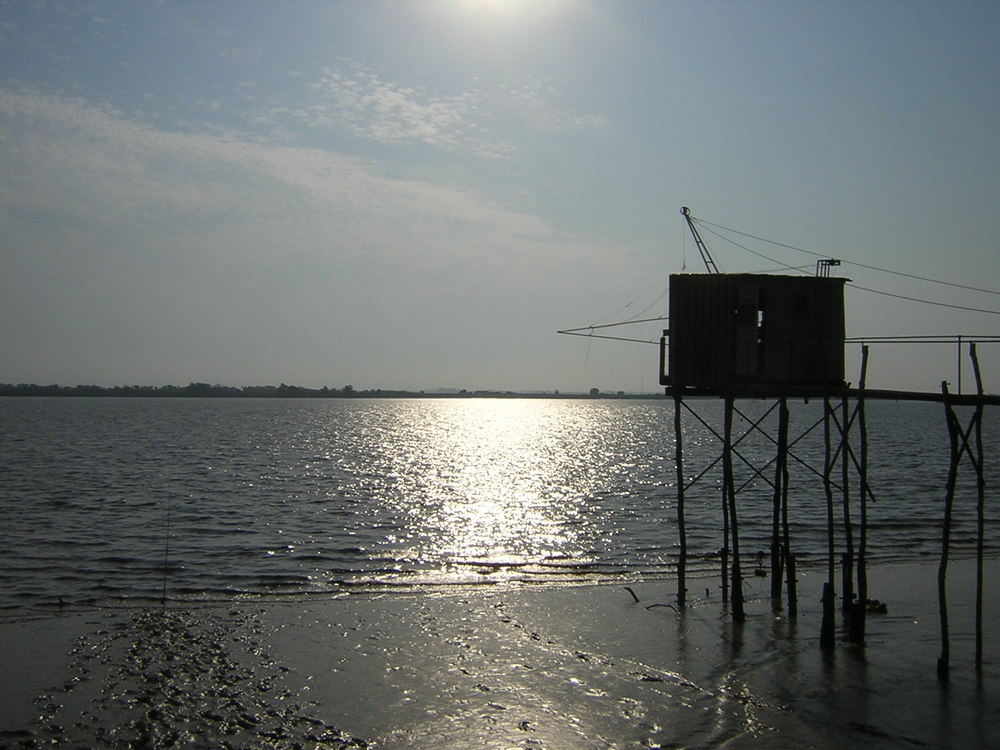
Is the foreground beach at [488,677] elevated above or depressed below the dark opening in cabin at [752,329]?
below

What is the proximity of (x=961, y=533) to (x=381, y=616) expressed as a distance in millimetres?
25766

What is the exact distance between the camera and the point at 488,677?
1758cm

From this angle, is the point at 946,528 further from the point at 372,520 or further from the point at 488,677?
the point at 372,520

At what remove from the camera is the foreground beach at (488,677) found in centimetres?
1455

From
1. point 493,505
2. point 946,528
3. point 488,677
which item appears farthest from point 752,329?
point 493,505

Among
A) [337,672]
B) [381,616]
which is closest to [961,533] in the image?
[381,616]

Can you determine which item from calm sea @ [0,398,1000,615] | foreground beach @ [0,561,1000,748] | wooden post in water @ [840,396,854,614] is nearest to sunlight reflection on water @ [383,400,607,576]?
calm sea @ [0,398,1000,615]

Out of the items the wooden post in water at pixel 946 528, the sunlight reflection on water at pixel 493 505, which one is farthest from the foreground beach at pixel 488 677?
the sunlight reflection on water at pixel 493 505

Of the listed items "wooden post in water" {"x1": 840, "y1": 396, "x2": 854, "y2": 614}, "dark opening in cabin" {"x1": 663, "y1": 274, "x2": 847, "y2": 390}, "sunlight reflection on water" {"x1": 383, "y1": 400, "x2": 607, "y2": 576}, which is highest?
"dark opening in cabin" {"x1": 663, "y1": 274, "x2": 847, "y2": 390}

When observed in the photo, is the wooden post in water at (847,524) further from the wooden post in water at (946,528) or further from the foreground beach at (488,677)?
the wooden post in water at (946,528)

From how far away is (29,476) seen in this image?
55.4 meters

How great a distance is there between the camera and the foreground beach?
14547mm

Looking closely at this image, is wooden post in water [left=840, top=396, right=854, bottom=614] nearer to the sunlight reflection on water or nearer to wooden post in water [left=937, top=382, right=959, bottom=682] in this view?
wooden post in water [left=937, top=382, right=959, bottom=682]

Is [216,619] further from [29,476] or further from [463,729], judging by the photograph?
[29,476]
